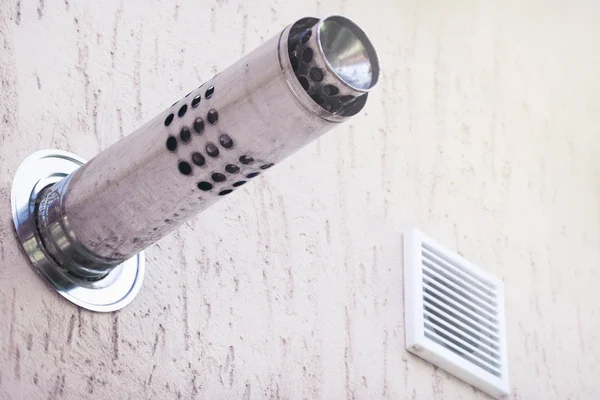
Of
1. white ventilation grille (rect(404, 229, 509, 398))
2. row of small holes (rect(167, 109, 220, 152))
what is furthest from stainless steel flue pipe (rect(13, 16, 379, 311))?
white ventilation grille (rect(404, 229, 509, 398))

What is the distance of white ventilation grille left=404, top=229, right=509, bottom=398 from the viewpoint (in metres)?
1.37

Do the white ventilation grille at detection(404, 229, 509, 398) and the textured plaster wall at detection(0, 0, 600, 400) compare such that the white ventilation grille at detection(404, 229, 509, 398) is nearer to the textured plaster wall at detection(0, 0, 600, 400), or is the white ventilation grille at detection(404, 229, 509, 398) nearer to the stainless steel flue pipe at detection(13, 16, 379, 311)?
the textured plaster wall at detection(0, 0, 600, 400)

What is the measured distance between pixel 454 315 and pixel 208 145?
0.79m

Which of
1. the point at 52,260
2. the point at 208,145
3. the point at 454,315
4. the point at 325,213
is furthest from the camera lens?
the point at 454,315

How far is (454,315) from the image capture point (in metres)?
1.47

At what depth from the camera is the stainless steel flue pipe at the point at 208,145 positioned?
0.73 metres

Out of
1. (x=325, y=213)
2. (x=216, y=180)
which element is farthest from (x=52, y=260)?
(x=325, y=213)

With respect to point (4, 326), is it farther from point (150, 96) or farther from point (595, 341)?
point (595, 341)

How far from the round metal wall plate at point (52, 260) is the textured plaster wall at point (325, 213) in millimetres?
11

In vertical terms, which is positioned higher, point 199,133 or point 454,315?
point 454,315

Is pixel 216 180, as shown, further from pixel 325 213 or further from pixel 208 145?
pixel 325 213

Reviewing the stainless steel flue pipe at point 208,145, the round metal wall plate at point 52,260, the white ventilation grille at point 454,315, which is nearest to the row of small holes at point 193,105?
the stainless steel flue pipe at point 208,145

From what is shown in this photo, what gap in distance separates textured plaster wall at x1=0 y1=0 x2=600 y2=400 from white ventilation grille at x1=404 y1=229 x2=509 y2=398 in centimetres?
2

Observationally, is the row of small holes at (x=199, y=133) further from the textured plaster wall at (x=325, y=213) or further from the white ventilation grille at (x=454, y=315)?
the white ventilation grille at (x=454, y=315)
